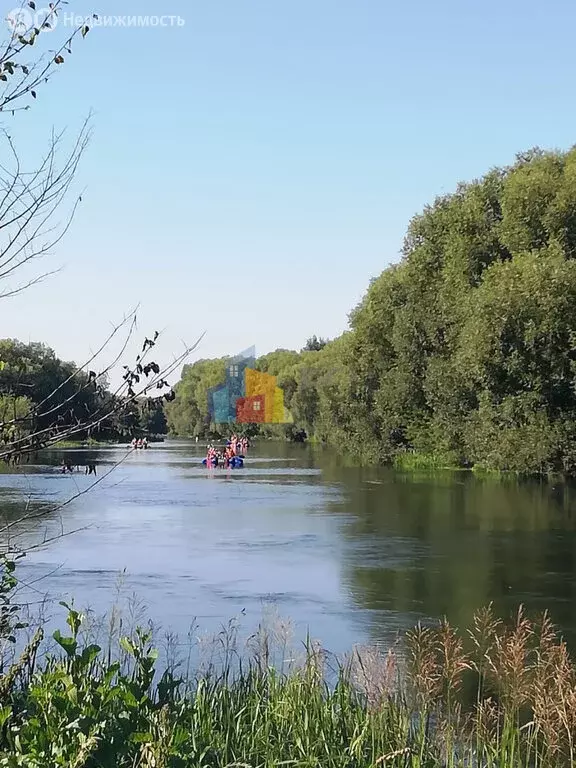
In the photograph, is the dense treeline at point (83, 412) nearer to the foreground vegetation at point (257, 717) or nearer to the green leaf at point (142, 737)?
the foreground vegetation at point (257, 717)

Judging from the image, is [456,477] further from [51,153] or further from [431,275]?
[51,153]

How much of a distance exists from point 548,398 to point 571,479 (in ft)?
8.63

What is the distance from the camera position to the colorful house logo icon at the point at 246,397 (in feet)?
287

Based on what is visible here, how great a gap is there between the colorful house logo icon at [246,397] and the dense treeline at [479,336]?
131 ft

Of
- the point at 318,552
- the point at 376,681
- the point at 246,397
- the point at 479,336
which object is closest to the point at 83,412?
the point at 376,681

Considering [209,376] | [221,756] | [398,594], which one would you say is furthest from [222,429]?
[221,756]

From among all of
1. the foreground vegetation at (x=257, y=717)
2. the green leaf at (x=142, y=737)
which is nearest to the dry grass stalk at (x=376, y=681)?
the foreground vegetation at (x=257, y=717)

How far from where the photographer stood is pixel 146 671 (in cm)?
397

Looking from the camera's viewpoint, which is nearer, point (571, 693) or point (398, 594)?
point (571, 693)

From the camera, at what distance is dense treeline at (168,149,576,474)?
30219 mm

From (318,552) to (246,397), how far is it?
80.3 meters

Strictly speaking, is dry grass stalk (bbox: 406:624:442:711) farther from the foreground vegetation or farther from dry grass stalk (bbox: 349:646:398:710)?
dry grass stalk (bbox: 349:646:398:710)

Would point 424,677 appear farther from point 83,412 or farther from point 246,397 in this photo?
point 246,397

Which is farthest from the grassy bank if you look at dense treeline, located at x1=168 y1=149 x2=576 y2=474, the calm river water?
dense treeline, located at x1=168 y1=149 x2=576 y2=474
